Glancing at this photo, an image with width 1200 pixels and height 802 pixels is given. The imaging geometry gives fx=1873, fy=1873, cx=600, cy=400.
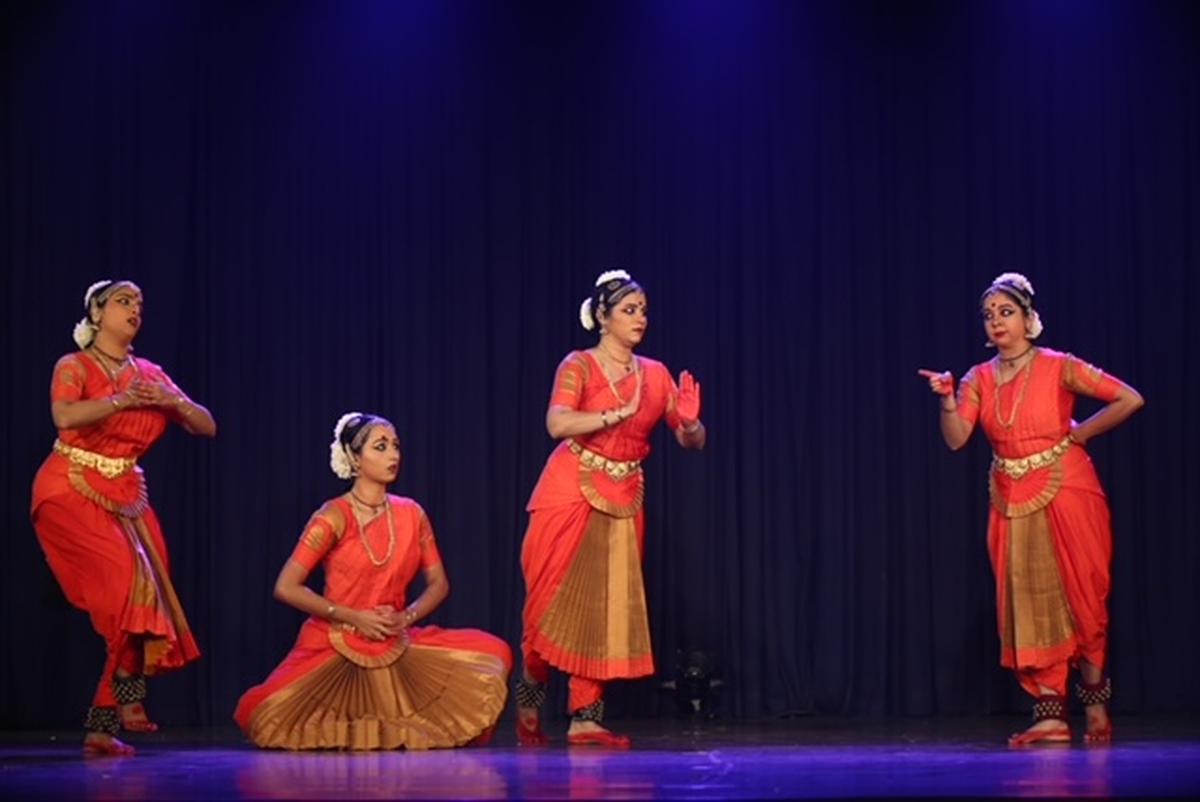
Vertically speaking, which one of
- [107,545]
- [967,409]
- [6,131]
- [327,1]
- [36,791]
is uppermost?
[327,1]

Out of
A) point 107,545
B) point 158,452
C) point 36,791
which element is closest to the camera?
point 36,791

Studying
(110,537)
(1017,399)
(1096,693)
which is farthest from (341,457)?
(1096,693)

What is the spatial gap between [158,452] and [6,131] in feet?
4.65

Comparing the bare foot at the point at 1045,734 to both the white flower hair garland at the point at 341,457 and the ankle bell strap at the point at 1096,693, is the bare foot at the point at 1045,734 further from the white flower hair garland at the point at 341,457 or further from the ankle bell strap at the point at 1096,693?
the white flower hair garland at the point at 341,457

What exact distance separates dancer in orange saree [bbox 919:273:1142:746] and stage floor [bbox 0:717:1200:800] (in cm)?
27

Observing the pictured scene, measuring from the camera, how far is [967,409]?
5.93 meters

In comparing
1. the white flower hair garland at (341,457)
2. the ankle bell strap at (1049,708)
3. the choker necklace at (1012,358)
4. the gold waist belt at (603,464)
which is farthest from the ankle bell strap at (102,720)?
the choker necklace at (1012,358)

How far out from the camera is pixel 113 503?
229 inches

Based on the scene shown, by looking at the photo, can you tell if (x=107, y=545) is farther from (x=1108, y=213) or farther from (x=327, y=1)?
(x=1108, y=213)

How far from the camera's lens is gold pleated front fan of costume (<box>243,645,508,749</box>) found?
5.59 m

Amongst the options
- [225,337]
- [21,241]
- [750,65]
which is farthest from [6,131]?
[750,65]

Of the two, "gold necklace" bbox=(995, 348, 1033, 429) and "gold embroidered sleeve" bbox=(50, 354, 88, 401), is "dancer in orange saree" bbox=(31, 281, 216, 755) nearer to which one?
"gold embroidered sleeve" bbox=(50, 354, 88, 401)

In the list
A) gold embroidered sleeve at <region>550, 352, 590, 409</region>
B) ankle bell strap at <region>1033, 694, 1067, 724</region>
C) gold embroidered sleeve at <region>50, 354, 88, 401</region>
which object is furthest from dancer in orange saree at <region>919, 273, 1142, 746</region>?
gold embroidered sleeve at <region>50, 354, 88, 401</region>

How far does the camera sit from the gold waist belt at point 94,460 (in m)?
5.80
